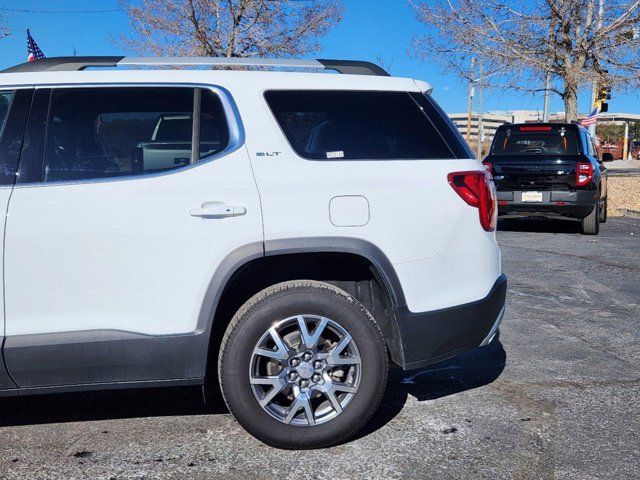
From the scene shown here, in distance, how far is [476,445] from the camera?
3.49 meters

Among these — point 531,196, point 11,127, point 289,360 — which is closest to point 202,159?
point 11,127

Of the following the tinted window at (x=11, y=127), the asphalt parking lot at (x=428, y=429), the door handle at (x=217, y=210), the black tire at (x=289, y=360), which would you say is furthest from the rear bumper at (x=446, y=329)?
the tinted window at (x=11, y=127)

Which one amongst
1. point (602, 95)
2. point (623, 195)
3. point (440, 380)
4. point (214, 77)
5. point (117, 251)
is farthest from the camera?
point (602, 95)

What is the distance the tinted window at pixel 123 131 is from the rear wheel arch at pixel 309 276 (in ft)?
1.87

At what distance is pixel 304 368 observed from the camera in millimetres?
3357

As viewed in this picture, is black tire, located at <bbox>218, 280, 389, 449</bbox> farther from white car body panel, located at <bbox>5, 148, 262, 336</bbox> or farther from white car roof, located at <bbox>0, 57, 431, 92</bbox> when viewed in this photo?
white car roof, located at <bbox>0, 57, 431, 92</bbox>

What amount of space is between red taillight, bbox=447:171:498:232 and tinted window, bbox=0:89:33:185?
6.76ft

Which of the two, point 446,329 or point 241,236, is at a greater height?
point 241,236

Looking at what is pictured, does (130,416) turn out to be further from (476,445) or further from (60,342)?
(476,445)

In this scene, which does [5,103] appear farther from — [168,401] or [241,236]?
[168,401]

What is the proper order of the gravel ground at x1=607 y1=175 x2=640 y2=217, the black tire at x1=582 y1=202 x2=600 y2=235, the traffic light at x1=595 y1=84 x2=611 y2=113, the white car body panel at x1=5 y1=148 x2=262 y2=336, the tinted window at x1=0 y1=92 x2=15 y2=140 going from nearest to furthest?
the white car body panel at x1=5 y1=148 x2=262 y2=336 → the tinted window at x1=0 y1=92 x2=15 y2=140 → the black tire at x1=582 y1=202 x2=600 y2=235 → the gravel ground at x1=607 y1=175 x2=640 y2=217 → the traffic light at x1=595 y1=84 x2=611 y2=113

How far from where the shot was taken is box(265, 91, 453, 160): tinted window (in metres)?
3.49

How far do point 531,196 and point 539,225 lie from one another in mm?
2497

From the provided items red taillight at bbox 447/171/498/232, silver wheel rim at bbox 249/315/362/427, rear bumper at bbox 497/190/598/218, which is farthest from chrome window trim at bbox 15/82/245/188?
rear bumper at bbox 497/190/598/218
